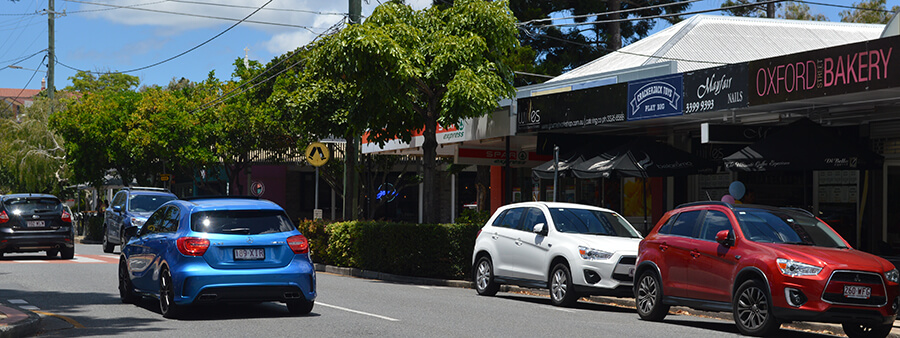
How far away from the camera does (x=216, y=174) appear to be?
48062mm

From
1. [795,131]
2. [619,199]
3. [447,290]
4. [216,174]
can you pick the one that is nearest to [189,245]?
[447,290]

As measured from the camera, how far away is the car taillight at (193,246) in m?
11.3

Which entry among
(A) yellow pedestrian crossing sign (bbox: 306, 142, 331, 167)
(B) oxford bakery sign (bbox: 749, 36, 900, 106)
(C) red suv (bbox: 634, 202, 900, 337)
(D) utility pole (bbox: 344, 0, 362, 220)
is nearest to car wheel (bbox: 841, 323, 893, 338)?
(C) red suv (bbox: 634, 202, 900, 337)

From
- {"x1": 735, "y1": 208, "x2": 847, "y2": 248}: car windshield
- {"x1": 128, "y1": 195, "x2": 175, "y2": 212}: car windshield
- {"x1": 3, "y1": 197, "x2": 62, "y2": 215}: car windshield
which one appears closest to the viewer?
{"x1": 735, "y1": 208, "x2": 847, "y2": 248}: car windshield

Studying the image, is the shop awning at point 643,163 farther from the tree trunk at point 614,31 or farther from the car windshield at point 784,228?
the tree trunk at point 614,31

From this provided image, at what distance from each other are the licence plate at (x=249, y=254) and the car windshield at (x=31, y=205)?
13.9m

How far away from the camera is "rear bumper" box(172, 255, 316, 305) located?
11203 mm

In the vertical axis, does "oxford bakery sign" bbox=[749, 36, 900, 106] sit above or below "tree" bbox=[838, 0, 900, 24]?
below

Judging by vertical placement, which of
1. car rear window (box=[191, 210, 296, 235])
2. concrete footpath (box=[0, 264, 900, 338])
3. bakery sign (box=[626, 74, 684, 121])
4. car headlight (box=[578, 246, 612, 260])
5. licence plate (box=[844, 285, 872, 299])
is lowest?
concrete footpath (box=[0, 264, 900, 338])

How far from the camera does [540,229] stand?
15.2 metres

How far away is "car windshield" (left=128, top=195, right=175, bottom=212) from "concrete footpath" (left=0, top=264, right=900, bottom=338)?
561 centimetres

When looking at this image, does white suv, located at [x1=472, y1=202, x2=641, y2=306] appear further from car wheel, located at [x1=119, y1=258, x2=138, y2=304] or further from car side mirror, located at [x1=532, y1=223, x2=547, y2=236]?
car wheel, located at [x1=119, y1=258, x2=138, y2=304]

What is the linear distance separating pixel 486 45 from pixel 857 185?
25.7ft

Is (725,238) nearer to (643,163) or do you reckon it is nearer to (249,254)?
(249,254)
